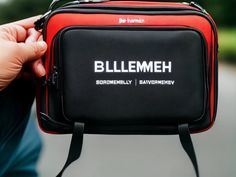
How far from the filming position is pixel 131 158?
577 centimetres

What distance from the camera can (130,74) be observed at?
7.75 ft

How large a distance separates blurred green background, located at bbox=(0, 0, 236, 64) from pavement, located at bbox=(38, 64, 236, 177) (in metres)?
8.82

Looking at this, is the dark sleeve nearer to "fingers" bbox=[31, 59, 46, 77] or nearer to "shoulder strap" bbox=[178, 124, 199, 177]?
"fingers" bbox=[31, 59, 46, 77]

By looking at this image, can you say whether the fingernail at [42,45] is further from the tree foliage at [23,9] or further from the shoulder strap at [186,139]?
the tree foliage at [23,9]

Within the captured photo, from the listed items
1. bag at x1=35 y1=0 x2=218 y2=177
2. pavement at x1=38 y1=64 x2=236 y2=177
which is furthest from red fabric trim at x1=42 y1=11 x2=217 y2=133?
pavement at x1=38 y1=64 x2=236 y2=177

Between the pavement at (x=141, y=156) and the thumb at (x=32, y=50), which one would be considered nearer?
the thumb at (x=32, y=50)

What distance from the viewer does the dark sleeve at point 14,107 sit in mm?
2502

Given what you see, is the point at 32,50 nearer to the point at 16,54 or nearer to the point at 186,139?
the point at 16,54

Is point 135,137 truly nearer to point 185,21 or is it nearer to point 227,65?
point 185,21

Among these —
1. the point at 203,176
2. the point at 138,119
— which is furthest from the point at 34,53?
the point at 203,176

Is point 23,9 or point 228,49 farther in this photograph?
point 23,9

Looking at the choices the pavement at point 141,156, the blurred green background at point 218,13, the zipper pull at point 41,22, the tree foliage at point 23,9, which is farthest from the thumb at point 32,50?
the tree foliage at point 23,9


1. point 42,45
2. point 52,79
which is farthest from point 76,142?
point 42,45

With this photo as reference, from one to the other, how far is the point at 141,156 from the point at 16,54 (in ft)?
12.1
